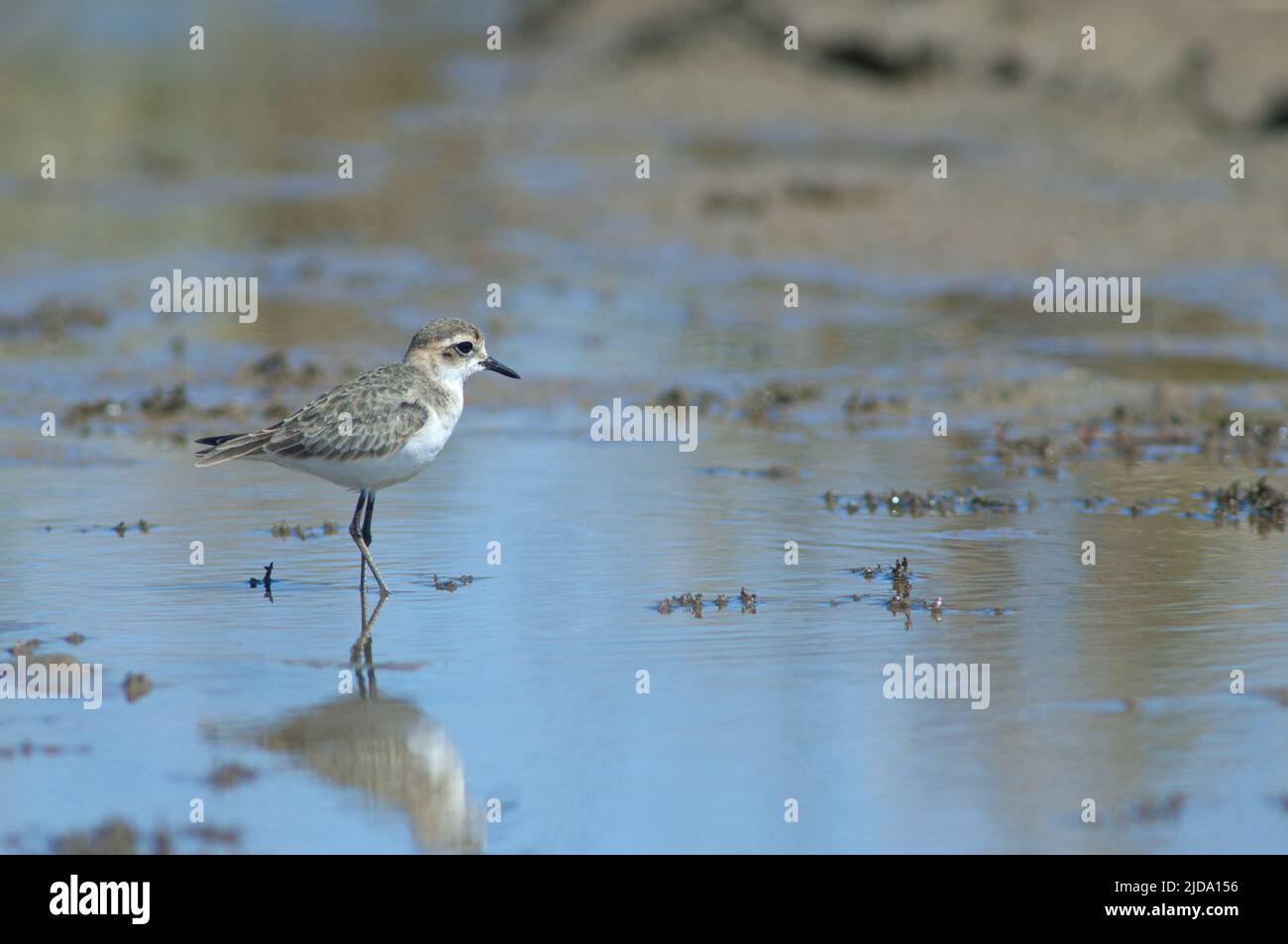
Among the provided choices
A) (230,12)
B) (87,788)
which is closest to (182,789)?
(87,788)

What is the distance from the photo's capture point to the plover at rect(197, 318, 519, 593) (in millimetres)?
10320

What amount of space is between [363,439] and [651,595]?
1755 mm

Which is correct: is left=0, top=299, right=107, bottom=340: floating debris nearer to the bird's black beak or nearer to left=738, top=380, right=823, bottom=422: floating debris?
left=738, top=380, right=823, bottom=422: floating debris

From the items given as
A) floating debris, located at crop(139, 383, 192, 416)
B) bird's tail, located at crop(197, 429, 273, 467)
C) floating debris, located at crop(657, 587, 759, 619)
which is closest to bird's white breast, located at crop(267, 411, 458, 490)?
bird's tail, located at crop(197, 429, 273, 467)

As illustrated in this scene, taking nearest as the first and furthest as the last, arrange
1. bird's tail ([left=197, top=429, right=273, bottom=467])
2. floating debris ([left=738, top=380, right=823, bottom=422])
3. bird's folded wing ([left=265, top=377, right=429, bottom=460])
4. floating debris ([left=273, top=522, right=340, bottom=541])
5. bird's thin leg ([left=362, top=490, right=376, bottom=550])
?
bird's folded wing ([left=265, top=377, right=429, bottom=460])
bird's tail ([left=197, top=429, right=273, bottom=467])
bird's thin leg ([left=362, top=490, right=376, bottom=550])
floating debris ([left=273, top=522, right=340, bottom=541])
floating debris ([left=738, top=380, right=823, bottom=422])

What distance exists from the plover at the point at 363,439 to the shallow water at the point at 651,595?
1.76ft

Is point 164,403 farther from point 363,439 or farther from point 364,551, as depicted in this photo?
point 364,551

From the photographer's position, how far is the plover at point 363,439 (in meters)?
10.3

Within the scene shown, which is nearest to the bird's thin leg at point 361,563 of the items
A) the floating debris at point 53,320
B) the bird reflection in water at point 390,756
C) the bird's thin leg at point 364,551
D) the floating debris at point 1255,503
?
the bird's thin leg at point 364,551

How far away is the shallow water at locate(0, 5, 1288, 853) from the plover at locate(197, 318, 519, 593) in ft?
1.76

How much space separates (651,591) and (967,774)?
2930mm

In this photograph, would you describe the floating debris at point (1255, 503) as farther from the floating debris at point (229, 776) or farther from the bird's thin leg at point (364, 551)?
the floating debris at point (229, 776)

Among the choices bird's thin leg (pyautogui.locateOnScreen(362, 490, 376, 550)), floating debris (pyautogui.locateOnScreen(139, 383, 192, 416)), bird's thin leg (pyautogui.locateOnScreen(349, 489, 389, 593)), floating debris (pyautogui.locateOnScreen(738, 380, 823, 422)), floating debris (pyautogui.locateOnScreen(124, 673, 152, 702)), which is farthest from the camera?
floating debris (pyautogui.locateOnScreen(738, 380, 823, 422))

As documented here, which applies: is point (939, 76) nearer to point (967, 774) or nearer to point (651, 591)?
point (651, 591)
